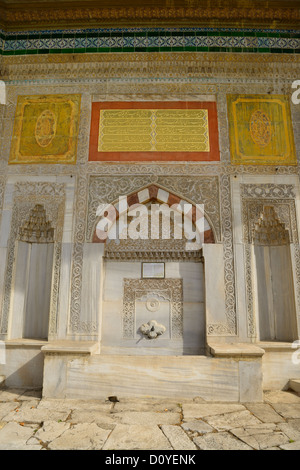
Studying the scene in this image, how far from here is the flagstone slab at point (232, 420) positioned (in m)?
2.76

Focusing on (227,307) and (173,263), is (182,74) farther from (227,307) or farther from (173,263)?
(227,307)

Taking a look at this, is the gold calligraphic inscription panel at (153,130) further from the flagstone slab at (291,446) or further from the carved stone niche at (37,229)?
the flagstone slab at (291,446)

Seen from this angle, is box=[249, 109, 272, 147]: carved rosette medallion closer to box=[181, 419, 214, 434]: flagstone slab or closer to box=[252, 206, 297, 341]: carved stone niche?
box=[252, 206, 297, 341]: carved stone niche

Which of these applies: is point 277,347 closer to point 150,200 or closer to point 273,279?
point 273,279

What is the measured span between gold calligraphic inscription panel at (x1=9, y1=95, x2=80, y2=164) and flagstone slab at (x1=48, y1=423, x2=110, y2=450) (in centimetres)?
324

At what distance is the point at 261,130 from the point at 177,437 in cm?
390

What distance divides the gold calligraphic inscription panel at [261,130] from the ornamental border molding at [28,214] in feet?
7.80

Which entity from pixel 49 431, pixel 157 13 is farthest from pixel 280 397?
pixel 157 13

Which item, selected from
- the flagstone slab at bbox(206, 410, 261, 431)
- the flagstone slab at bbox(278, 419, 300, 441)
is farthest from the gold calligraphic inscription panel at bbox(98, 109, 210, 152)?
the flagstone slab at bbox(278, 419, 300, 441)

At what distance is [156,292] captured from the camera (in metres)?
4.51

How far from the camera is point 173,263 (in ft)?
15.1

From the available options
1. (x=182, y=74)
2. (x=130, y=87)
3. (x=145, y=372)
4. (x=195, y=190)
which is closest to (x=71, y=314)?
(x=145, y=372)

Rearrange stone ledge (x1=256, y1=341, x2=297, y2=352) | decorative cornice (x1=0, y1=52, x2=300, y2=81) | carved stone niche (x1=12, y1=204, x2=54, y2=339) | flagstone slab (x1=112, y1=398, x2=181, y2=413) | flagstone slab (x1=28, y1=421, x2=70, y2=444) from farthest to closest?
decorative cornice (x1=0, y1=52, x2=300, y2=81)
carved stone niche (x1=12, y1=204, x2=54, y2=339)
stone ledge (x1=256, y1=341, x2=297, y2=352)
flagstone slab (x1=112, y1=398, x2=181, y2=413)
flagstone slab (x1=28, y1=421, x2=70, y2=444)

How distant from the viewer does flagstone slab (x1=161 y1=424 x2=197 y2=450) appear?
7.73 ft
